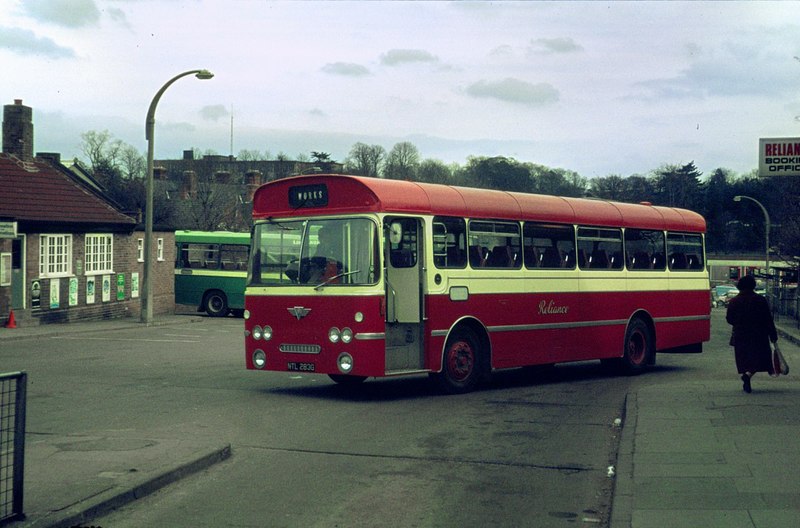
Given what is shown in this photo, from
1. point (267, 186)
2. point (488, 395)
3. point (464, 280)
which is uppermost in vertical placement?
point (267, 186)

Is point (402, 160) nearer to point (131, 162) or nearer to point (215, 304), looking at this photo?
point (131, 162)

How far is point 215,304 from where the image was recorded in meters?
41.7

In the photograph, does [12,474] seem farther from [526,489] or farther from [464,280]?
[464,280]

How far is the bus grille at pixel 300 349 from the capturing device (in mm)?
14281

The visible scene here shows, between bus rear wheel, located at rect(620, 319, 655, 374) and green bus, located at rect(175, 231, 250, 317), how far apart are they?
75.9 feet

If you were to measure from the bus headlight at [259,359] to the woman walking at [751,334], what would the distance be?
21.4 feet

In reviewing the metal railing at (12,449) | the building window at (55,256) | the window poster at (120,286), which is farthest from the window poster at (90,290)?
A: the metal railing at (12,449)

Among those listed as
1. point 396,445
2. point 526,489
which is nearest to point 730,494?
point 526,489

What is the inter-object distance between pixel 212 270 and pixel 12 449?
35.4 m

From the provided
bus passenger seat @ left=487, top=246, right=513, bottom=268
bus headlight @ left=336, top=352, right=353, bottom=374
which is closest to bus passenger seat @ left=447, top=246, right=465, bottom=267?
bus passenger seat @ left=487, top=246, right=513, bottom=268

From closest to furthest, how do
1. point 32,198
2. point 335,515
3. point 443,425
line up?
point 335,515, point 443,425, point 32,198

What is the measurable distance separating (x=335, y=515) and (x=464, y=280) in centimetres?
813

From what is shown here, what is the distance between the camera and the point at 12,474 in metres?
6.64

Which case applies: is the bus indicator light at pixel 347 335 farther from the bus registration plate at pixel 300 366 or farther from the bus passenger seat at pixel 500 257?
the bus passenger seat at pixel 500 257
